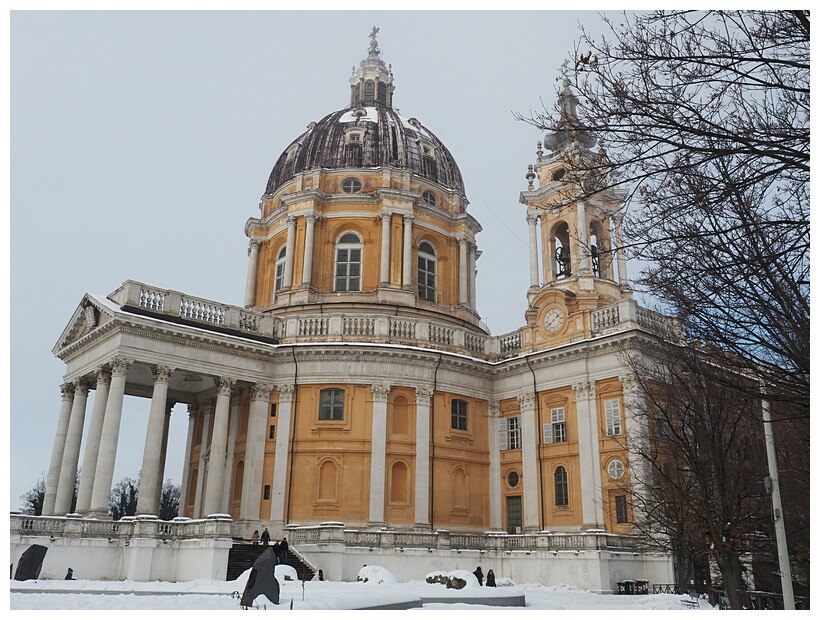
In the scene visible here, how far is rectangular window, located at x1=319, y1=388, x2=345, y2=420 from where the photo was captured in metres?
34.7

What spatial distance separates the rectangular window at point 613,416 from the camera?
105 feet

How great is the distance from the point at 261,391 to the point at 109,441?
7149mm

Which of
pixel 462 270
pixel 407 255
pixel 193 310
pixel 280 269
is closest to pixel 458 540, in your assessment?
pixel 193 310

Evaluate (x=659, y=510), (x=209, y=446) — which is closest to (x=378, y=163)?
(x=209, y=446)

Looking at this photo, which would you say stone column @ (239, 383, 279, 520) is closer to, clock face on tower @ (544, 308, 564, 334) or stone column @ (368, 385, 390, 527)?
stone column @ (368, 385, 390, 527)

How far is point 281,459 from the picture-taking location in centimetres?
3375

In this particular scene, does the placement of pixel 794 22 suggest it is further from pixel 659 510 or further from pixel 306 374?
pixel 306 374

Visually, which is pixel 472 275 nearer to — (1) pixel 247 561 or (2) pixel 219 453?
(2) pixel 219 453

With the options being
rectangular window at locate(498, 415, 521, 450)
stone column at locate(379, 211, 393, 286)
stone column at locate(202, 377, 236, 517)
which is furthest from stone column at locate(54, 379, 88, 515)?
rectangular window at locate(498, 415, 521, 450)

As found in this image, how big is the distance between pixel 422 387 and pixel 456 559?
8329mm

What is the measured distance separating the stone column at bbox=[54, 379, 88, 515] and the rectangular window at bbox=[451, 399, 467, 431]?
55.6 feet

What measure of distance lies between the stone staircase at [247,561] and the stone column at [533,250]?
18.4m

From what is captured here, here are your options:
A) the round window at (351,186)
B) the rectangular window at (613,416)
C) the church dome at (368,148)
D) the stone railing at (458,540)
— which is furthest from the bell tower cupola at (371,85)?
the stone railing at (458,540)

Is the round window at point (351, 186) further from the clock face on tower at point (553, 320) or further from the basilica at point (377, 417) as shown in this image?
the clock face on tower at point (553, 320)
